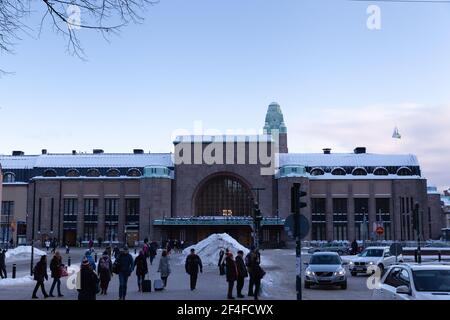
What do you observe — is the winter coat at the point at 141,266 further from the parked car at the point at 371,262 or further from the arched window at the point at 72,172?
the arched window at the point at 72,172

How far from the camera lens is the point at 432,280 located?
38.4 ft

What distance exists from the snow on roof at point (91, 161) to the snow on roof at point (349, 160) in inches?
807

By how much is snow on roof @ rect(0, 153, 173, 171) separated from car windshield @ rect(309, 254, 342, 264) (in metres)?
69.1

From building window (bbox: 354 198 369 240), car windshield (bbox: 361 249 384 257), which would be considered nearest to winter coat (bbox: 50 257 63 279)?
car windshield (bbox: 361 249 384 257)

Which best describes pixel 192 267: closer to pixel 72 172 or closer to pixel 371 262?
pixel 371 262

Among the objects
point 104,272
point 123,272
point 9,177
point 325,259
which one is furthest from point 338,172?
point 123,272

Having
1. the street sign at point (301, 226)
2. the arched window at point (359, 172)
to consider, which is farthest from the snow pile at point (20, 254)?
the arched window at point (359, 172)

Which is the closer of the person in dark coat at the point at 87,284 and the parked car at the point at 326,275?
the person in dark coat at the point at 87,284

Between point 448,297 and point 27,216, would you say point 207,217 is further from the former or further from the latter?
point 448,297

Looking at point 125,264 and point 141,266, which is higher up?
point 125,264

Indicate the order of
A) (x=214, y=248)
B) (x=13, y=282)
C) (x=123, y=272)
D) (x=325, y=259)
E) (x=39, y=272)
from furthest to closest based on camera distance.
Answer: (x=214, y=248)
(x=13, y=282)
(x=325, y=259)
(x=39, y=272)
(x=123, y=272)

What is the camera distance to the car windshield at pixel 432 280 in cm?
1145

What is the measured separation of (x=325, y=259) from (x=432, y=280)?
14.6m

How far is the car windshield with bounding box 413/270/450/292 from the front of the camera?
11.4m
